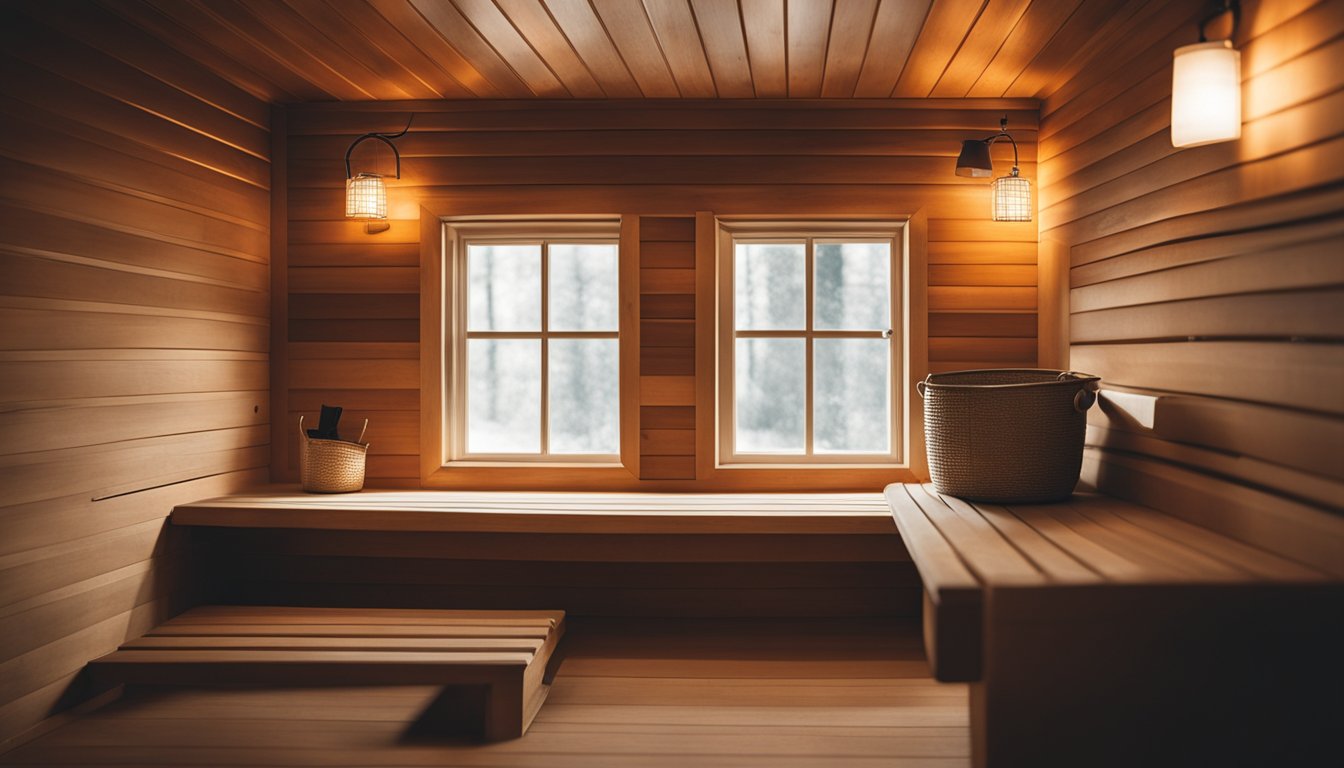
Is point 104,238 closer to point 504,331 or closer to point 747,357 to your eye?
point 504,331

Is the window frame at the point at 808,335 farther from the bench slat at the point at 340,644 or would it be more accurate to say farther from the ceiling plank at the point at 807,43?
the bench slat at the point at 340,644

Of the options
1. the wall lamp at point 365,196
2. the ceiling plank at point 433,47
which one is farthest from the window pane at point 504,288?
the ceiling plank at point 433,47

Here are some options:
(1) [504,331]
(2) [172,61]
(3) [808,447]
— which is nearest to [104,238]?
(2) [172,61]

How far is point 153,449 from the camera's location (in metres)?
2.69

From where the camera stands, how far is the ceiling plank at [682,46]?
7.97 ft

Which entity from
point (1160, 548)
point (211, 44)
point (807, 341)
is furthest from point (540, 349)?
point (1160, 548)

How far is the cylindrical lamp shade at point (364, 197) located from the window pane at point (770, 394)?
5.15 feet

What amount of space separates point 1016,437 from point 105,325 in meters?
2.82

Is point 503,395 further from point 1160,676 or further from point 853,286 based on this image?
point 1160,676

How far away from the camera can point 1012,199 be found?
→ 301 cm

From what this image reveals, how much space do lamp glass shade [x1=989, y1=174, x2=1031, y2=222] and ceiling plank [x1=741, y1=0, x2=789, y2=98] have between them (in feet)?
3.01

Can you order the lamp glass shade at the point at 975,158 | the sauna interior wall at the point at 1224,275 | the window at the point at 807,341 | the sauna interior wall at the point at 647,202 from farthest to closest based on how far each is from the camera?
the window at the point at 807,341 < the sauna interior wall at the point at 647,202 < the lamp glass shade at the point at 975,158 < the sauna interior wall at the point at 1224,275

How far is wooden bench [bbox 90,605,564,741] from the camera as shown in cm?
228

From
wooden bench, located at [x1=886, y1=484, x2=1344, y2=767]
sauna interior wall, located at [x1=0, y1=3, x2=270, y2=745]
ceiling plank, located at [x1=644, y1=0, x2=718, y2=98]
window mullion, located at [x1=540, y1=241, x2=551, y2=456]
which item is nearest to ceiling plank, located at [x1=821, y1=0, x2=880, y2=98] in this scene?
ceiling plank, located at [x1=644, y1=0, x2=718, y2=98]
